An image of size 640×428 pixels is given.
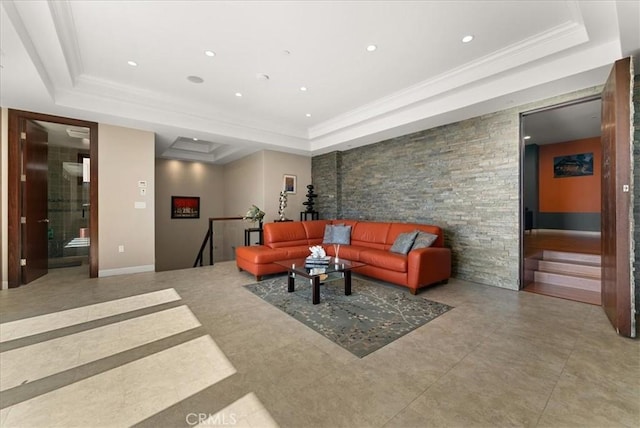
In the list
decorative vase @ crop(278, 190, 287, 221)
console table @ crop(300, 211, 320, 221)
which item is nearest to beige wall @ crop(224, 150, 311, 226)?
console table @ crop(300, 211, 320, 221)

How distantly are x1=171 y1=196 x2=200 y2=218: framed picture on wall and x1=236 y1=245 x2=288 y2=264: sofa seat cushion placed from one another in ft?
13.8

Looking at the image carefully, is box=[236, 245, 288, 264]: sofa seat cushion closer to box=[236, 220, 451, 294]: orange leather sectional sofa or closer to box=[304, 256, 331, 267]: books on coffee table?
box=[236, 220, 451, 294]: orange leather sectional sofa

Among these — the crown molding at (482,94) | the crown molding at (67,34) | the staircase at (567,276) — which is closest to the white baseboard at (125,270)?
the crown molding at (67,34)

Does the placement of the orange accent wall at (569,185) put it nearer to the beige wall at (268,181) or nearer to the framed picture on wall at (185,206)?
the beige wall at (268,181)

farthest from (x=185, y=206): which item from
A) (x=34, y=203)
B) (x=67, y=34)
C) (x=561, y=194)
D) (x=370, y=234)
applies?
(x=561, y=194)

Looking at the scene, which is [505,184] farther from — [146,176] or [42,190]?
[42,190]

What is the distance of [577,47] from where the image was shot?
9.59 ft

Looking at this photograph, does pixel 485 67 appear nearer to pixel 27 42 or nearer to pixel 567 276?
pixel 567 276

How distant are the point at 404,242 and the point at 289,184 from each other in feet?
12.3

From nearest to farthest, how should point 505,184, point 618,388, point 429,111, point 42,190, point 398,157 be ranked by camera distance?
point 618,388 < point 505,184 < point 429,111 < point 42,190 < point 398,157

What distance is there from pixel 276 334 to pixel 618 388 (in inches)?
98.4

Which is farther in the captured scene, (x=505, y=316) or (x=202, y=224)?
(x=202, y=224)

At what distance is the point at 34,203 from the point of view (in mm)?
4543

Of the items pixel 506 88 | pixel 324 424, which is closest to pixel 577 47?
pixel 506 88
